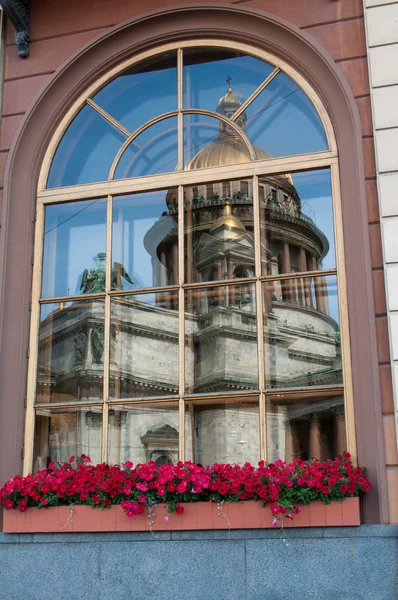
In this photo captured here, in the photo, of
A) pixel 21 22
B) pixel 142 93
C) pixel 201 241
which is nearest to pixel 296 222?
pixel 201 241

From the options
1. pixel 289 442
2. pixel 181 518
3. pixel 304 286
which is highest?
pixel 304 286

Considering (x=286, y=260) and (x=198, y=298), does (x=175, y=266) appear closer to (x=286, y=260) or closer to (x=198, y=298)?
(x=198, y=298)

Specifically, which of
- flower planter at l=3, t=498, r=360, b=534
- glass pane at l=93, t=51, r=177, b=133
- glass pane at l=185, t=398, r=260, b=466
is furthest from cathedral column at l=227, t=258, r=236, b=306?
flower planter at l=3, t=498, r=360, b=534

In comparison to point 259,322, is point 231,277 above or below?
above

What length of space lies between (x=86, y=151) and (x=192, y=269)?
5.60ft

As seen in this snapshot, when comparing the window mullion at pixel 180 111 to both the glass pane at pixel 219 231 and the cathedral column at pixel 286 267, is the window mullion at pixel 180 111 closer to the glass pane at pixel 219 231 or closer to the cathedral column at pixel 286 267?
the glass pane at pixel 219 231

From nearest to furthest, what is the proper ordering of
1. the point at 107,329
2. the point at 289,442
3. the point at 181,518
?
the point at 181,518
the point at 289,442
the point at 107,329

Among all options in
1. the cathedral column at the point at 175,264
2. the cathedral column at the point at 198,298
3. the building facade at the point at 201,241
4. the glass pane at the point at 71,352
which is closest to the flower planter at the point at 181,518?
the building facade at the point at 201,241

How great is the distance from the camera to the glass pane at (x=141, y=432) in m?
7.41

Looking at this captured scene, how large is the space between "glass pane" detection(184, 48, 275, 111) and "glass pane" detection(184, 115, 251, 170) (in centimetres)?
18

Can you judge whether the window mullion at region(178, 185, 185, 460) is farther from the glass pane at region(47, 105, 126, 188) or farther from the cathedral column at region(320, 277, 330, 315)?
the cathedral column at region(320, 277, 330, 315)

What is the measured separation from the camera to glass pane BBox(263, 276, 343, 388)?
23.6 ft

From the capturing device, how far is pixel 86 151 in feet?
27.8

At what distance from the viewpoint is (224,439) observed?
23.9 feet
